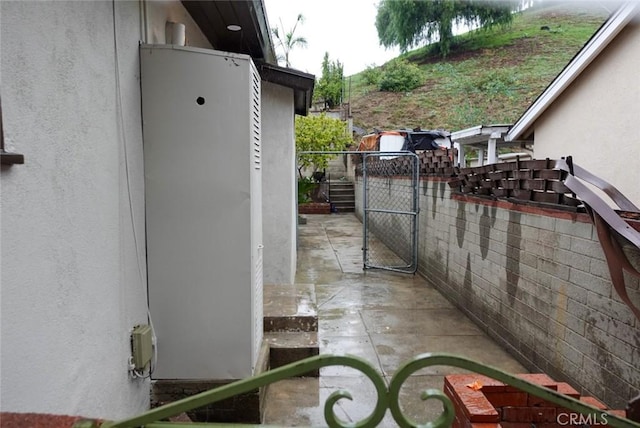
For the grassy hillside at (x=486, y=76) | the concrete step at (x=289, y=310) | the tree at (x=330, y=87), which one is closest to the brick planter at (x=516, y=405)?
the concrete step at (x=289, y=310)

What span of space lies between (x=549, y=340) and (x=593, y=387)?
542 mm

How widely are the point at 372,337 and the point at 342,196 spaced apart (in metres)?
12.2

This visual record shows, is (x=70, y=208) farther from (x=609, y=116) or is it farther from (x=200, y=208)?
(x=609, y=116)

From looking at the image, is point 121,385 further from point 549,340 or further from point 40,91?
point 549,340

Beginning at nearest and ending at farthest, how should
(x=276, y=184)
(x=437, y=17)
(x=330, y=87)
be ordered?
(x=276, y=184) < (x=330, y=87) < (x=437, y=17)

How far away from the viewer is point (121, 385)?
2.09 m

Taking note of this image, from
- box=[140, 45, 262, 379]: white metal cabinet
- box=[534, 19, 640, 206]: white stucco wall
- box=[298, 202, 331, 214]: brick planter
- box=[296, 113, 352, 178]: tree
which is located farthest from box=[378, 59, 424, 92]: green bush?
box=[140, 45, 262, 379]: white metal cabinet

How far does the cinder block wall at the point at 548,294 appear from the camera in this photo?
8.81ft

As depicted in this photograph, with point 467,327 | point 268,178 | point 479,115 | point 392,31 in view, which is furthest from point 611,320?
point 392,31

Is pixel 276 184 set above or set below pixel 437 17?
below

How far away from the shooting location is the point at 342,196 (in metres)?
16.4

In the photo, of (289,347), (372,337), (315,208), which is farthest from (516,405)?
(315,208)

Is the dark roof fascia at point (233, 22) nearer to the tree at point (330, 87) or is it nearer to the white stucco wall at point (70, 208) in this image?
the white stucco wall at point (70, 208)

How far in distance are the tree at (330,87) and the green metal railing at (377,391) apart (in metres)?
29.0
